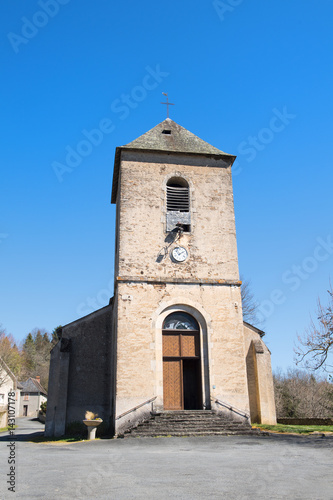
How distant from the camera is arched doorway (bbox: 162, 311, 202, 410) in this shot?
16859 millimetres

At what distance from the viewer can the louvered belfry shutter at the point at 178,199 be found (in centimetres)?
1942

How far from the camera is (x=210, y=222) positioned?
1928 cm

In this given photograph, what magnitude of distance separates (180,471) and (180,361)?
30.2ft

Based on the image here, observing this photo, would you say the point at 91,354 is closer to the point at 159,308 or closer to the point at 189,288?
the point at 159,308

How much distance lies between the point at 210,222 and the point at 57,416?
10516 millimetres

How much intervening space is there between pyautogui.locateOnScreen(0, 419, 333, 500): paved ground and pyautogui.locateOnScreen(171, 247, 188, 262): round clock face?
7.73 meters

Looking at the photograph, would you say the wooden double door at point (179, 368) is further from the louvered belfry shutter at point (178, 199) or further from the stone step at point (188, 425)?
the louvered belfry shutter at point (178, 199)

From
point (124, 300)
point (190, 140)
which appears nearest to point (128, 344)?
point (124, 300)

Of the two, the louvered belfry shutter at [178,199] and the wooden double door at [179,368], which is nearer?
the wooden double door at [179,368]

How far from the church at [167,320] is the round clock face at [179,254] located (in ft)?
0.14

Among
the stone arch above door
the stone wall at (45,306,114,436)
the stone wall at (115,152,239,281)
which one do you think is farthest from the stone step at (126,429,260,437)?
the stone wall at (115,152,239,281)

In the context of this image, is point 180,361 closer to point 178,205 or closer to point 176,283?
point 176,283

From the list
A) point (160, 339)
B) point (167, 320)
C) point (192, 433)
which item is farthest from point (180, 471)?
point (167, 320)

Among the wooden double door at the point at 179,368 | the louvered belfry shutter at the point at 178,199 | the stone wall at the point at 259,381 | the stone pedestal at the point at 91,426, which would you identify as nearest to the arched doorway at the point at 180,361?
the wooden double door at the point at 179,368
